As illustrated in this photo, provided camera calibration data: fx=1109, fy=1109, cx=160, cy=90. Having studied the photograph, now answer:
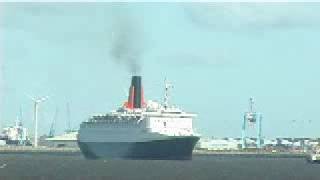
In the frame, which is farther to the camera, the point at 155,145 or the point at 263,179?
the point at 155,145

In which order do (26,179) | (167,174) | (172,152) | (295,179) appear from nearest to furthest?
1. (26,179)
2. (295,179)
3. (167,174)
4. (172,152)

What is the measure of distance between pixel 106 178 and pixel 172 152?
235 feet

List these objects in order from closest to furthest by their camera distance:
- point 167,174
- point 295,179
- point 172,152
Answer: point 295,179, point 167,174, point 172,152

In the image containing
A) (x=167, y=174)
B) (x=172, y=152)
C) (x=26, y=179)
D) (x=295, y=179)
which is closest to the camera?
(x=26, y=179)

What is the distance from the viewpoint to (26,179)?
124m

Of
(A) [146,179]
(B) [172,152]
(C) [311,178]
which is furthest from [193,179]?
(B) [172,152]

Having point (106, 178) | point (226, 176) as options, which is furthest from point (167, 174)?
point (106, 178)

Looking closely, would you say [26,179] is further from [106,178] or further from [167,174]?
[167,174]

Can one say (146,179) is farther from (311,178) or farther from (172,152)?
(172,152)

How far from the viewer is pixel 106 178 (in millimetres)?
128250

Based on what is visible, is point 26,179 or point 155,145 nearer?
point 26,179

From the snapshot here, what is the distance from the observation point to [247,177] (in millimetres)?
136750

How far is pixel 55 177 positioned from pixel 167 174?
18.1 m

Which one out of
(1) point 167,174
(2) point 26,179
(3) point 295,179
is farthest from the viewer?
(1) point 167,174
